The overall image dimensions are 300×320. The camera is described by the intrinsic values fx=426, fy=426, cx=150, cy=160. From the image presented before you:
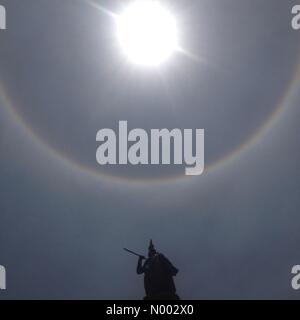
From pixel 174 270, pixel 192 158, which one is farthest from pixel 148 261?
pixel 192 158

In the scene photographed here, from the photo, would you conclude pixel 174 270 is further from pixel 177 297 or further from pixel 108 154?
pixel 108 154

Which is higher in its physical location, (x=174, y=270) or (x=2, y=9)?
(x=2, y=9)

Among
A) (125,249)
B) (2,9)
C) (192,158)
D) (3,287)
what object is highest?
(2,9)

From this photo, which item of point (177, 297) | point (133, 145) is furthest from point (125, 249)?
point (133, 145)

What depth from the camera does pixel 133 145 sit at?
12.4 meters

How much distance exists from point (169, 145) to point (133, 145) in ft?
3.52

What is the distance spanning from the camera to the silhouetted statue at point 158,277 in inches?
454

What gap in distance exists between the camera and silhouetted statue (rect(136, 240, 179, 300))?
11531 millimetres

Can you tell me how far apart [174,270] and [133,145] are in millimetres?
3722

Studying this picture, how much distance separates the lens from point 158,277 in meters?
11.6

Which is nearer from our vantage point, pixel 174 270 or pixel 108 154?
pixel 174 270
